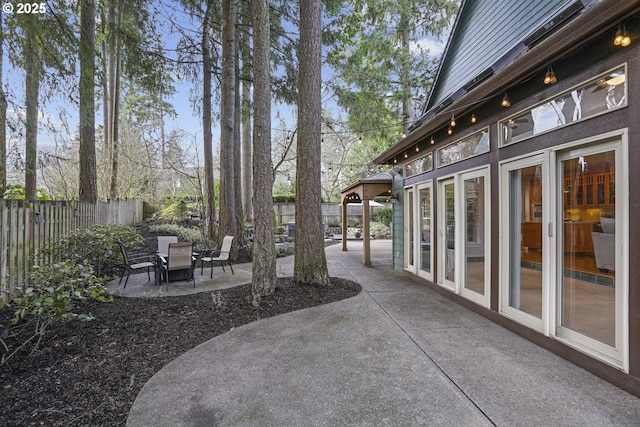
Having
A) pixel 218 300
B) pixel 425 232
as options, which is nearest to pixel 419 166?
pixel 425 232

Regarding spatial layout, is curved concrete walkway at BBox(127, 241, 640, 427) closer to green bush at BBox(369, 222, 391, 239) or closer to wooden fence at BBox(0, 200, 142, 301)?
wooden fence at BBox(0, 200, 142, 301)

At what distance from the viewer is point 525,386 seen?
2.29 meters

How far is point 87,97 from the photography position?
5.88 m

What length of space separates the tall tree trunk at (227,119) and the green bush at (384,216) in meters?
10.6

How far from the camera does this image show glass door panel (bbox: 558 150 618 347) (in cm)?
255

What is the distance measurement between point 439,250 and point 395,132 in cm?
795

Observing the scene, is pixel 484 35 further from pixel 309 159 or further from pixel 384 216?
pixel 384 216

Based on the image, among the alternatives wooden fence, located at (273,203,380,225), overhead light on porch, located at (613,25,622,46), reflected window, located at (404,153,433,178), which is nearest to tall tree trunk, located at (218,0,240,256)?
reflected window, located at (404,153,433,178)

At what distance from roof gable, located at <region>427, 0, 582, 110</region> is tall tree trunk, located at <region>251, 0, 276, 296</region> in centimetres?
305

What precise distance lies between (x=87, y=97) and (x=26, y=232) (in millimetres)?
3029

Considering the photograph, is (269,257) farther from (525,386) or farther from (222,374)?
(525,386)

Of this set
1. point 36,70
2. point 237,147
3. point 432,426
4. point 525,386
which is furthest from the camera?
point 237,147

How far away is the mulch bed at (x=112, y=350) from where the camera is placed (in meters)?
2.02

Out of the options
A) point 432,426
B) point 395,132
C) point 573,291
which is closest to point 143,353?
point 432,426
